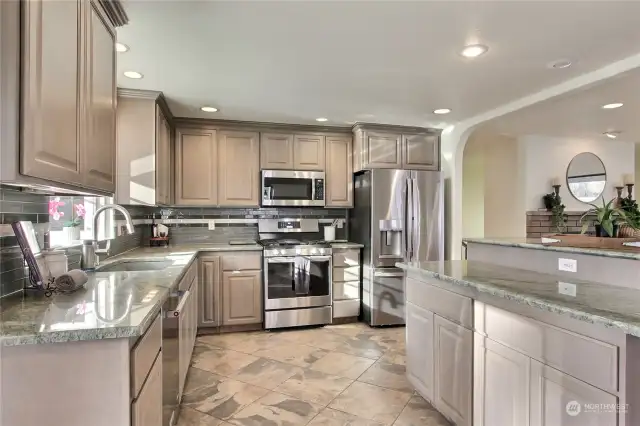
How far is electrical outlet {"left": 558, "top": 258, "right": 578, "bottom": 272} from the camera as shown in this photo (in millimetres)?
2124

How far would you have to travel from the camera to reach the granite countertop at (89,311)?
1085 millimetres

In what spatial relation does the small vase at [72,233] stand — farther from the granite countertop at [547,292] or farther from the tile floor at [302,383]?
the granite countertop at [547,292]

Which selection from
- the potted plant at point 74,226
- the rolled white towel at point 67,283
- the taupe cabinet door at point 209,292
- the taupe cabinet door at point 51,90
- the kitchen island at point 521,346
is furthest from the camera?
the taupe cabinet door at point 209,292

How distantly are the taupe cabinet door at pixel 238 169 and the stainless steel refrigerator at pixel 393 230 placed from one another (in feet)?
4.11

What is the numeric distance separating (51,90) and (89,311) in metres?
0.74

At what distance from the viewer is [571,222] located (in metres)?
5.45

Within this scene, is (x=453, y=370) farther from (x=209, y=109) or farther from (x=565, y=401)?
(x=209, y=109)

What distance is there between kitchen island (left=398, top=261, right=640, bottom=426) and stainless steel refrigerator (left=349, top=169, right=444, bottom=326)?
1561mm

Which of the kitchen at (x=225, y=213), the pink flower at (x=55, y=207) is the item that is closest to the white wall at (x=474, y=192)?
the kitchen at (x=225, y=213)

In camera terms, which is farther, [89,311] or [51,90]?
[89,311]

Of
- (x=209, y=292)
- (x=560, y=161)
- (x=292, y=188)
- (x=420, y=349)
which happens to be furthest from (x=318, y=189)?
(x=560, y=161)

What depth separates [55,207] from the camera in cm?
198

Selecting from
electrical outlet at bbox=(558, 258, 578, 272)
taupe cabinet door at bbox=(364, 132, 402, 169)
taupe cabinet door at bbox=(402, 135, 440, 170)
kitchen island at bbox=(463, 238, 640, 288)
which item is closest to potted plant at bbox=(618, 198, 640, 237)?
kitchen island at bbox=(463, 238, 640, 288)

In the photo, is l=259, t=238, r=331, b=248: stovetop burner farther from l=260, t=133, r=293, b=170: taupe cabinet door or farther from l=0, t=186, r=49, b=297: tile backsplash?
l=0, t=186, r=49, b=297: tile backsplash
